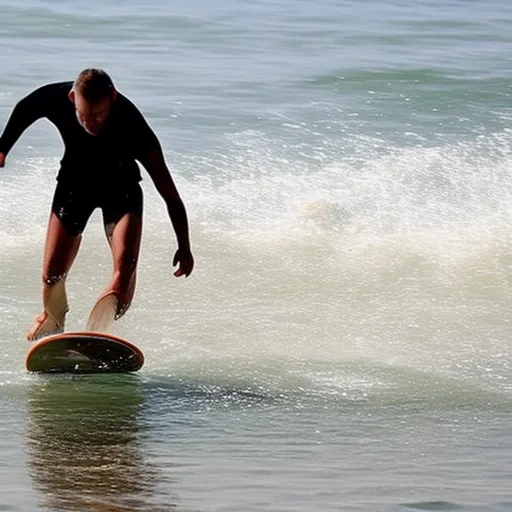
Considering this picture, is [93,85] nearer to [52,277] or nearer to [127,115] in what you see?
[127,115]

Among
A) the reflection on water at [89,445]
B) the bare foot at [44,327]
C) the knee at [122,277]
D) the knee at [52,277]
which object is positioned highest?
the knee at [122,277]

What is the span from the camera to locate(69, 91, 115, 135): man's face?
6.88 m

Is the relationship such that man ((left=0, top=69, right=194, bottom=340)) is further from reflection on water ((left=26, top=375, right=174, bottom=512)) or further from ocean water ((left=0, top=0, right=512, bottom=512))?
ocean water ((left=0, top=0, right=512, bottom=512))

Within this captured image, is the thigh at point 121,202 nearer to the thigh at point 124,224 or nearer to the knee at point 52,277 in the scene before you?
the thigh at point 124,224

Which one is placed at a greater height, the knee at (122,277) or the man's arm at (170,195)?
the man's arm at (170,195)

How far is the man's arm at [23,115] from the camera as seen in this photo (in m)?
7.15

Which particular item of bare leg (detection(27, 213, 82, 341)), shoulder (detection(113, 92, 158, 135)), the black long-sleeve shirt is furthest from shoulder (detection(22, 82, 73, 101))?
bare leg (detection(27, 213, 82, 341))

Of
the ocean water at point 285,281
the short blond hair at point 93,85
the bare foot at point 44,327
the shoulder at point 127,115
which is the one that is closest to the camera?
the ocean water at point 285,281

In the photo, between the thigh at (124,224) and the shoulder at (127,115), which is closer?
the shoulder at (127,115)

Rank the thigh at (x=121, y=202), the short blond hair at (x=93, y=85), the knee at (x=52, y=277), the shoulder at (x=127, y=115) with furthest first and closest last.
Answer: the knee at (x=52, y=277)
the thigh at (x=121, y=202)
the shoulder at (x=127, y=115)
the short blond hair at (x=93, y=85)

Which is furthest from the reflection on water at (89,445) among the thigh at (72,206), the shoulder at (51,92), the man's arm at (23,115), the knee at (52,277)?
the shoulder at (51,92)

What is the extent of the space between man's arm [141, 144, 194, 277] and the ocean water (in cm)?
68

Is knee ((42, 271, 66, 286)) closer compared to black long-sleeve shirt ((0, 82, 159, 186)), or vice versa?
black long-sleeve shirt ((0, 82, 159, 186))

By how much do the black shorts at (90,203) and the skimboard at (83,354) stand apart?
0.49 meters
